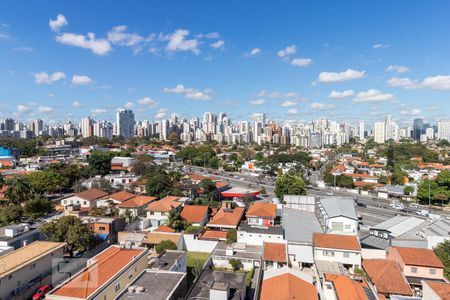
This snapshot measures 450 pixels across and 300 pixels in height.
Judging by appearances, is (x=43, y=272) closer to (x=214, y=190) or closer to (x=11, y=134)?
(x=214, y=190)

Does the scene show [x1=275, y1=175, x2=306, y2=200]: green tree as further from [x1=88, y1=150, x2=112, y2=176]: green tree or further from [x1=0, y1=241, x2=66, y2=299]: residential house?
[x1=88, y1=150, x2=112, y2=176]: green tree

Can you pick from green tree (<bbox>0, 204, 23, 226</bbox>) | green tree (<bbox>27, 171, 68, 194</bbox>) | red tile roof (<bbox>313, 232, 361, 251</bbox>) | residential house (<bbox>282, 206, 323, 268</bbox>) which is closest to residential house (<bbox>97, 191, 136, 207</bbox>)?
green tree (<bbox>0, 204, 23, 226</bbox>)

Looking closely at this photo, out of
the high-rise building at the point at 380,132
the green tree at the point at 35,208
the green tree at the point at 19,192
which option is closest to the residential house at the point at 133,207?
the green tree at the point at 35,208

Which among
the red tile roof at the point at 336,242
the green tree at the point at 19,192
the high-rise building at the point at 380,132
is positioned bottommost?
the red tile roof at the point at 336,242

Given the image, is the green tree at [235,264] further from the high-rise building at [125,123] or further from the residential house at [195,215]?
the high-rise building at [125,123]

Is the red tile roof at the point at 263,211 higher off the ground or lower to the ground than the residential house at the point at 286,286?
higher

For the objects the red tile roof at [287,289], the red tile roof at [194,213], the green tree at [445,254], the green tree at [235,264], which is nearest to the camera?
the red tile roof at [287,289]

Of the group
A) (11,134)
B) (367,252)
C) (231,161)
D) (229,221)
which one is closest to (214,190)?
(229,221)
